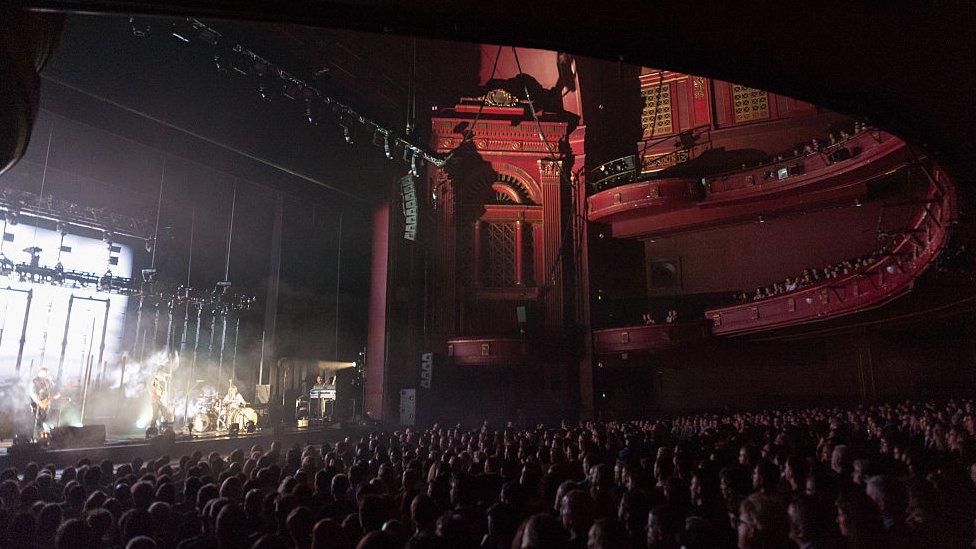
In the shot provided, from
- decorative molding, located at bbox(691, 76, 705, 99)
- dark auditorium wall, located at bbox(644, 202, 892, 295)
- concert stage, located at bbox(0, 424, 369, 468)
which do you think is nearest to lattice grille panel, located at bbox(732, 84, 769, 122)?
decorative molding, located at bbox(691, 76, 705, 99)

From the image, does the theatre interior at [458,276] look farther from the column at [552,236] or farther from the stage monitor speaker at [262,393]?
the stage monitor speaker at [262,393]

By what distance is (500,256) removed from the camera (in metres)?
23.6

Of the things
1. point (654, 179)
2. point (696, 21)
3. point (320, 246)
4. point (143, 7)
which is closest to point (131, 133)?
point (320, 246)

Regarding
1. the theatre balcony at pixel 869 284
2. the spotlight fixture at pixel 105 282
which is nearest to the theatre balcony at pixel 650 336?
the theatre balcony at pixel 869 284

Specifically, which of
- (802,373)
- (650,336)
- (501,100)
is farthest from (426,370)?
(802,373)

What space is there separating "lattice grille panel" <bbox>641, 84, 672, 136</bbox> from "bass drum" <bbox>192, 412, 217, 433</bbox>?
784 inches

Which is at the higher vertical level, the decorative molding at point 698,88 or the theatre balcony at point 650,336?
the decorative molding at point 698,88

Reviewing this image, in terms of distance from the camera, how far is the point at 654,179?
2211 cm

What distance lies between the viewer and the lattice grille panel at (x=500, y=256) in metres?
23.4

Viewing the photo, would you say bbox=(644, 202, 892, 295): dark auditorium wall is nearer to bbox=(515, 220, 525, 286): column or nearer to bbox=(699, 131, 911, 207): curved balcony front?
bbox=(699, 131, 911, 207): curved balcony front

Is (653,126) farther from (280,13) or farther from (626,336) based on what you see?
(280,13)

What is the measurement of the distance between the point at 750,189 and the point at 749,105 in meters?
4.48

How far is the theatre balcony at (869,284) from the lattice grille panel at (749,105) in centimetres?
778

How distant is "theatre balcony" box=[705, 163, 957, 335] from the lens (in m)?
10.4
